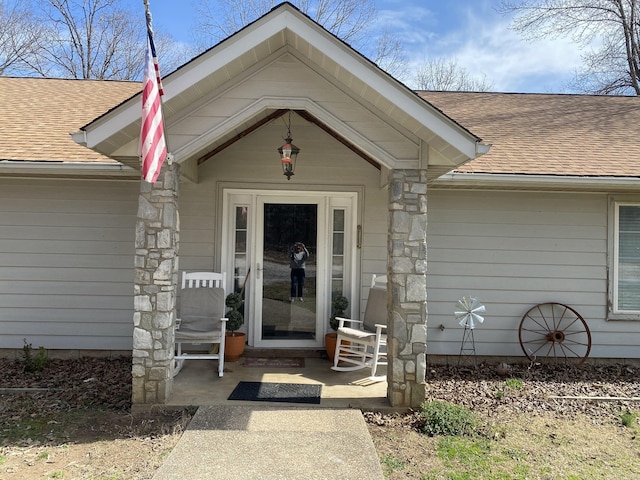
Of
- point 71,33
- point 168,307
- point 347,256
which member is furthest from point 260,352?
point 71,33

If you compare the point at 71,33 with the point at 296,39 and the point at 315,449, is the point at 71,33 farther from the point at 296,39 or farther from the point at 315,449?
the point at 315,449

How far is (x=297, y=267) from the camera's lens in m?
6.18

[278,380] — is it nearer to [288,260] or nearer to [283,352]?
[283,352]

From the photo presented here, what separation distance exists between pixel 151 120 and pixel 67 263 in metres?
3.31

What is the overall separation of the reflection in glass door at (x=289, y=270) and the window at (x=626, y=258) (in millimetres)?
3888

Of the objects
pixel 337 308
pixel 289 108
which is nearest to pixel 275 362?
pixel 337 308

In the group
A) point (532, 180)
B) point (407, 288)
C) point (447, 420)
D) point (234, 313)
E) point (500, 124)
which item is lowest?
point (447, 420)

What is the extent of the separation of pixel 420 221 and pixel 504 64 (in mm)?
12826

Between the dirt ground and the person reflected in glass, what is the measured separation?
1.99m

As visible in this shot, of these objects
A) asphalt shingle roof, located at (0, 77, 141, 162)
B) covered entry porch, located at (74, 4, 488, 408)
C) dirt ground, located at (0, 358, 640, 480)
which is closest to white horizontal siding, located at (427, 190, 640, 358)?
dirt ground, located at (0, 358, 640, 480)

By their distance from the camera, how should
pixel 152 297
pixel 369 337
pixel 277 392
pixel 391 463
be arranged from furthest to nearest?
1. pixel 369 337
2. pixel 277 392
3. pixel 152 297
4. pixel 391 463

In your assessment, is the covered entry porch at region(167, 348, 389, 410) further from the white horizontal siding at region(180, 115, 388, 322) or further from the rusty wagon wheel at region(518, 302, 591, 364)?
the rusty wagon wheel at region(518, 302, 591, 364)

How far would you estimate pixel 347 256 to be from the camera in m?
6.18

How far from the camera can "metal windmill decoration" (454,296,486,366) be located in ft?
18.0
